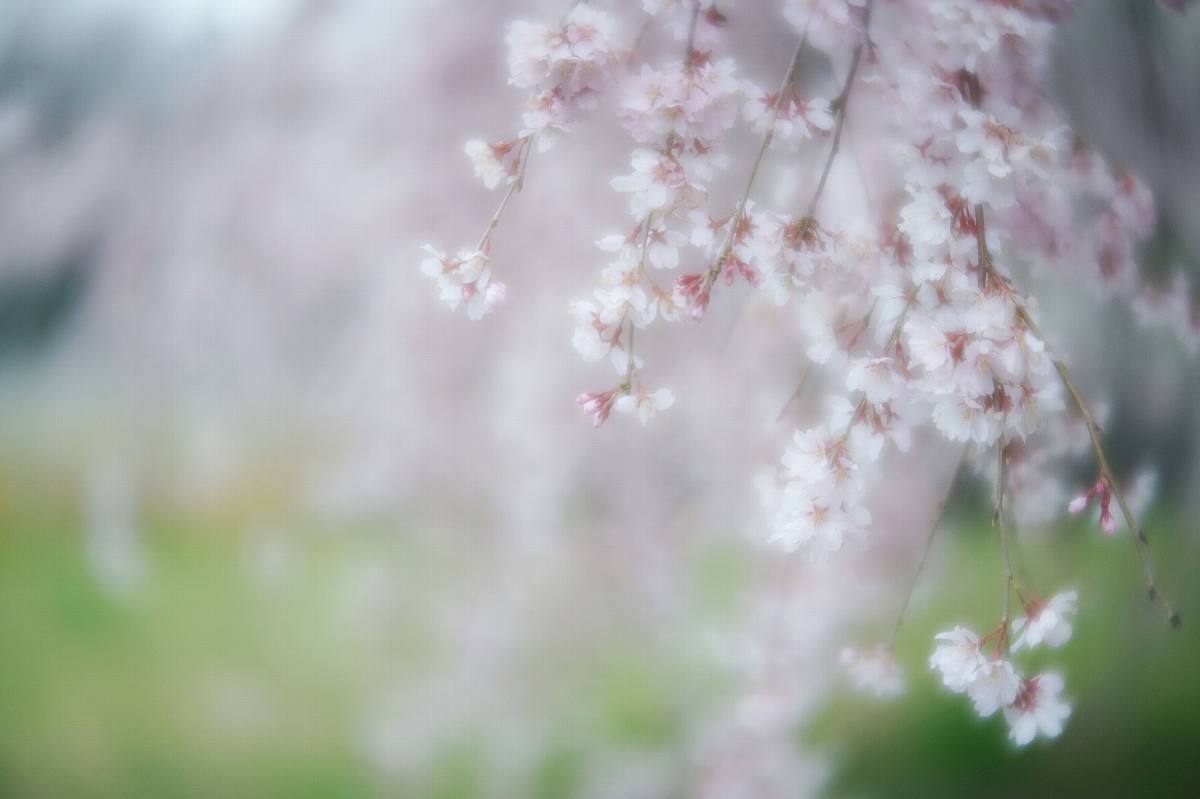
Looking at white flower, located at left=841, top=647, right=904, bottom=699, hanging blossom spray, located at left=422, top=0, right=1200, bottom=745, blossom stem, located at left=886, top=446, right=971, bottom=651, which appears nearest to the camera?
hanging blossom spray, located at left=422, top=0, right=1200, bottom=745

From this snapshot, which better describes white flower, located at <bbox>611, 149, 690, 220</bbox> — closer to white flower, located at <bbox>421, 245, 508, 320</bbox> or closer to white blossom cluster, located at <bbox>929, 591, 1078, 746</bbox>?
white flower, located at <bbox>421, 245, 508, 320</bbox>

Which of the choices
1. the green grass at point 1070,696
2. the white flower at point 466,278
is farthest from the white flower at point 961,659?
the white flower at point 466,278

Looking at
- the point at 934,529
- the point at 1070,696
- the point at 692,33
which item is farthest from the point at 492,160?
the point at 1070,696

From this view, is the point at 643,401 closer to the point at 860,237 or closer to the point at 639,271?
the point at 639,271

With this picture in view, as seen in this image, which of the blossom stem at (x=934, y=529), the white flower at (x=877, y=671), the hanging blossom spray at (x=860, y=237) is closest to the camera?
the hanging blossom spray at (x=860, y=237)

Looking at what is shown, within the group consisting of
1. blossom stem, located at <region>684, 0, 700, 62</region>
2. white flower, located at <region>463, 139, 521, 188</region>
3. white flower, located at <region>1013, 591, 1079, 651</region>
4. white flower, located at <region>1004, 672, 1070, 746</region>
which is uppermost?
blossom stem, located at <region>684, 0, 700, 62</region>

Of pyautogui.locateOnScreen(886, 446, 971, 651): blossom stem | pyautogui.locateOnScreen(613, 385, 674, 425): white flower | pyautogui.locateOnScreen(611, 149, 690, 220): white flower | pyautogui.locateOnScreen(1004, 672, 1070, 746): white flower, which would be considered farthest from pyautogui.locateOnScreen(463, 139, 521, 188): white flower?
pyautogui.locateOnScreen(1004, 672, 1070, 746): white flower

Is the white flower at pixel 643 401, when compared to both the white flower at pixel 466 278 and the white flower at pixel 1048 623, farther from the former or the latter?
the white flower at pixel 1048 623

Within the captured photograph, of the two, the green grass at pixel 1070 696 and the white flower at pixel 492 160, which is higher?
the white flower at pixel 492 160
